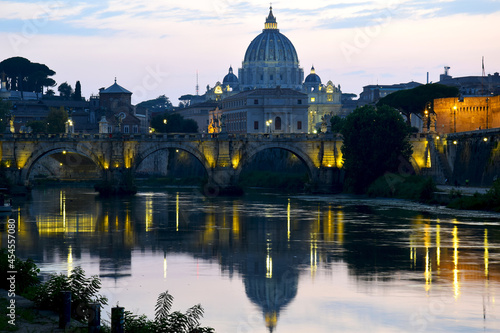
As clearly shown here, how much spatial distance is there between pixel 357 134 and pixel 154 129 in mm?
78341

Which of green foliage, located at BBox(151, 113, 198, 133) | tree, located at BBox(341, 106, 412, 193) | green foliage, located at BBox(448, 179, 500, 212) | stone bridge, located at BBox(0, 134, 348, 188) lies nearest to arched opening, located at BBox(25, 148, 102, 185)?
stone bridge, located at BBox(0, 134, 348, 188)

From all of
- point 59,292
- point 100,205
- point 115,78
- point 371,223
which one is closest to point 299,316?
point 59,292

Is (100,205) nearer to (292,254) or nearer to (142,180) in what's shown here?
(292,254)

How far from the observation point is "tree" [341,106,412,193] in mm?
74875

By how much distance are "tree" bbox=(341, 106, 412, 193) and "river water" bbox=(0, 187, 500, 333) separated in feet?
45.6

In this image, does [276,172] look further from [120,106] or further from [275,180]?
[120,106]

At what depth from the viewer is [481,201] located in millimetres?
53938

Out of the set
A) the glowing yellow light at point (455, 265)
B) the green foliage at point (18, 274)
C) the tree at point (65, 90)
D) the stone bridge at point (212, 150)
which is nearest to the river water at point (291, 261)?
the glowing yellow light at point (455, 265)

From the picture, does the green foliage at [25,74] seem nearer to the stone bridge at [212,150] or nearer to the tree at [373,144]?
the stone bridge at [212,150]

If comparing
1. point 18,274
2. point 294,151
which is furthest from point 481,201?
point 18,274

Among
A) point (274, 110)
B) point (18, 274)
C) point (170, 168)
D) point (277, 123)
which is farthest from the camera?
point (277, 123)

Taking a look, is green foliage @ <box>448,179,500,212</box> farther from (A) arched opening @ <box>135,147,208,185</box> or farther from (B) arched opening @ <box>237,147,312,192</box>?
(A) arched opening @ <box>135,147,208,185</box>

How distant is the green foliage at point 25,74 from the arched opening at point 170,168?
52895 millimetres

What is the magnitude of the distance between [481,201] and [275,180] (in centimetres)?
4496
